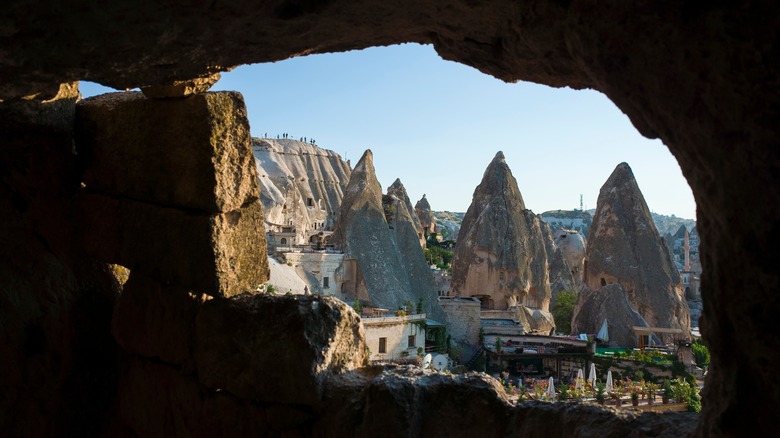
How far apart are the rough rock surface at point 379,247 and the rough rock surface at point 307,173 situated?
75.1ft

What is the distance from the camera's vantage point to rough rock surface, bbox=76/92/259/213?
190 inches

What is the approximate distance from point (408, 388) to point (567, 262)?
51899 mm

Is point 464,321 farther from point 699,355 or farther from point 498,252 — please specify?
point 699,355

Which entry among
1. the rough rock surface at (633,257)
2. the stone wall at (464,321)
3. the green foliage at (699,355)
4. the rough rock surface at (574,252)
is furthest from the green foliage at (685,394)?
the rough rock surface at (574,252)

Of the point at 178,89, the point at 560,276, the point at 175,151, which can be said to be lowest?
the point at 175,151

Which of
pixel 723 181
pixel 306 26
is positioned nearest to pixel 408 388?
pixel 306 26

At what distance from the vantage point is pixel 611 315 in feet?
108

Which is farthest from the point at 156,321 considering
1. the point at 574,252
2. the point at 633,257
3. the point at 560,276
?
the point at 574,252

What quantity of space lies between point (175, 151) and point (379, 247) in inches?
1297

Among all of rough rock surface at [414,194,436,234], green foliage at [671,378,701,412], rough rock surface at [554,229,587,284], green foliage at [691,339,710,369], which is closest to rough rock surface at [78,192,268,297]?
green foliage at [671,378,701,412]

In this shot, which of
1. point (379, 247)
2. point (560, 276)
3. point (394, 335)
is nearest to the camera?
point (394, 335)

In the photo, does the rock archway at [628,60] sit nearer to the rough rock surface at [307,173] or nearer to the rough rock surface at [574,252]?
the rough rock surface at [574,252]

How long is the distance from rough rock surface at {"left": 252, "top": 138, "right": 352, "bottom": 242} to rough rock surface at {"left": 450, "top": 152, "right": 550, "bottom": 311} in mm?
23482

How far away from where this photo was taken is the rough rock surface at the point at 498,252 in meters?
42.1
